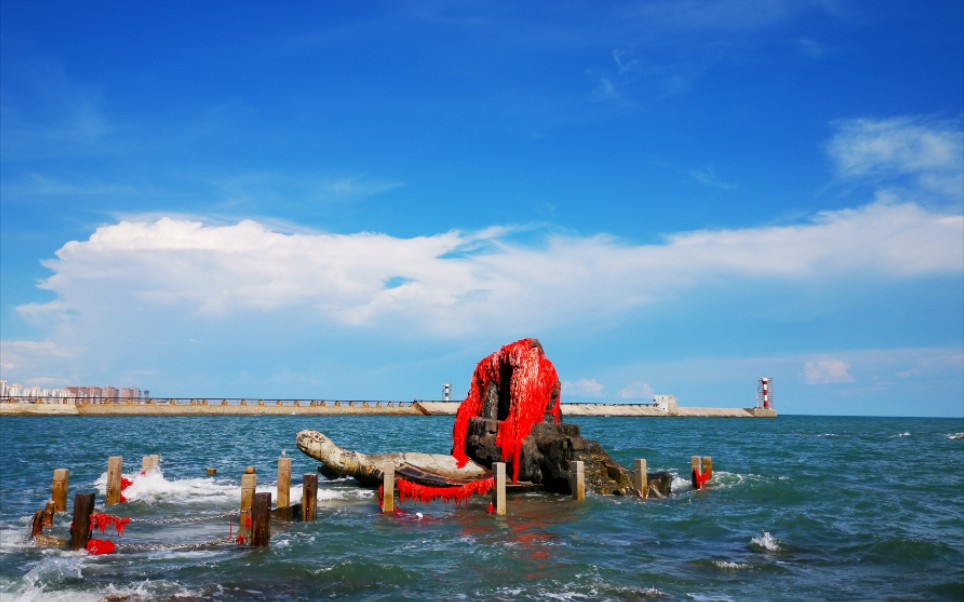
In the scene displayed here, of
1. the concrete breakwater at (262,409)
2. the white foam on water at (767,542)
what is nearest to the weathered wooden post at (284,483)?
the white foam on water at (767,542)

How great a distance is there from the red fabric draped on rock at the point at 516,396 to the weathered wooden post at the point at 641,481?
171 inches

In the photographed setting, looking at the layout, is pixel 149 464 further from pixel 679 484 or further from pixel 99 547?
pixel 679 484

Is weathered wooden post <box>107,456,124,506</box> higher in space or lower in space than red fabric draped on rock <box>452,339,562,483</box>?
lower

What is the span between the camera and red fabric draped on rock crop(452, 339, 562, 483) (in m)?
28.4

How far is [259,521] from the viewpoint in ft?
Answer: 55.4

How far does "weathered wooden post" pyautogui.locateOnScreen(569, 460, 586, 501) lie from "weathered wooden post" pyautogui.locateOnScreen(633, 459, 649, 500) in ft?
7.64

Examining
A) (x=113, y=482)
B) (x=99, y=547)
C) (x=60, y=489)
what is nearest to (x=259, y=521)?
(x=99, y=547)

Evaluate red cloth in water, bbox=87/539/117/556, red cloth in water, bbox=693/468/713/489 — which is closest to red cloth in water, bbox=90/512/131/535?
red cloth in water, bbox=87/539/117/556

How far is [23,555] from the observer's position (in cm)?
1616

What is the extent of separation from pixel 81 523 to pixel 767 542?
16.3 m

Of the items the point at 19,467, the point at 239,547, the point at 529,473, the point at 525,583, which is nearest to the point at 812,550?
the point at 525,583

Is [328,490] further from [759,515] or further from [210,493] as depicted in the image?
[759,515]

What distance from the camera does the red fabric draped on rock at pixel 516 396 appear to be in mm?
28391

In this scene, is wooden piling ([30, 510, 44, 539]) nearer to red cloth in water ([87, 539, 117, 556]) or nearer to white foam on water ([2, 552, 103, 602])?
red cloth in water ([87, 539, 117, 556])
